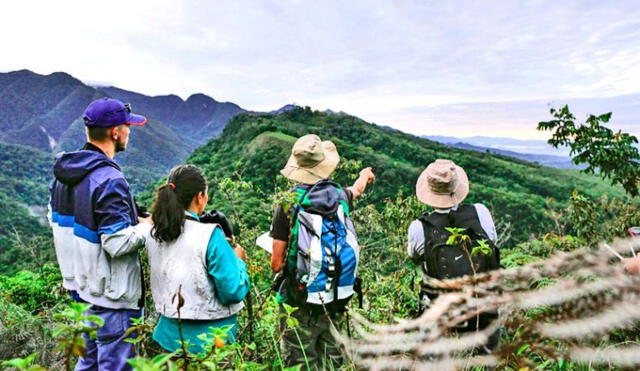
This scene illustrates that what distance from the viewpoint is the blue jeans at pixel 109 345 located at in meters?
1.90

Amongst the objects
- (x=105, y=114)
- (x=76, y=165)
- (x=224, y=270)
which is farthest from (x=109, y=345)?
(x=105, y=114)

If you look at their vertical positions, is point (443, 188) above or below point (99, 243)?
above

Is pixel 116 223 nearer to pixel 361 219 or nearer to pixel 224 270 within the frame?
pixel 224 270

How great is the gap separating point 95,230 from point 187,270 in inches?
19.6

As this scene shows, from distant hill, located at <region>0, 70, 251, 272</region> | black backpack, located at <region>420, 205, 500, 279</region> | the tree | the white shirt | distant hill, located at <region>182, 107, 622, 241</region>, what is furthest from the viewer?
distant hill, located at <region>0, 70, 251, 272</region>

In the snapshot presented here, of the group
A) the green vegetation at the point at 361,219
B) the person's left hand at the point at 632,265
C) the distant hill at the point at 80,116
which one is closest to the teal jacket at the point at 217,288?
the green vegetation at the point at 361,219

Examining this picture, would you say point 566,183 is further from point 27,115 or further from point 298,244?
point 27,115

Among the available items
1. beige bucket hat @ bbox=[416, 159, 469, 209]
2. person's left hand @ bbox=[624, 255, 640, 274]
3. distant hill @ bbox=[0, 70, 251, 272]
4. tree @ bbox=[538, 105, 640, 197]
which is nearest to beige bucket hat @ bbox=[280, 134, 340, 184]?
beige bucket hat @ bbox=[416, 159, 469, 209]

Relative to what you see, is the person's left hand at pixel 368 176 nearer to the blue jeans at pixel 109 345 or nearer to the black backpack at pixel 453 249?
the black backpack at pixel 453 249

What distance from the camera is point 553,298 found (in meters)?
0.42

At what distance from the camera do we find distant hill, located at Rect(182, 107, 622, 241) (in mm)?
35625

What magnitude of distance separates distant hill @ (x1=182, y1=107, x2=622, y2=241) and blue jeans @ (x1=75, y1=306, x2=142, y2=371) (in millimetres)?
27605

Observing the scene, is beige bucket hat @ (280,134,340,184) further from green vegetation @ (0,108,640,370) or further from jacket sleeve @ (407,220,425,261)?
jacket sleeve @ (407,220,425,261)

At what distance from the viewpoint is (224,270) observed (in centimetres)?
192
